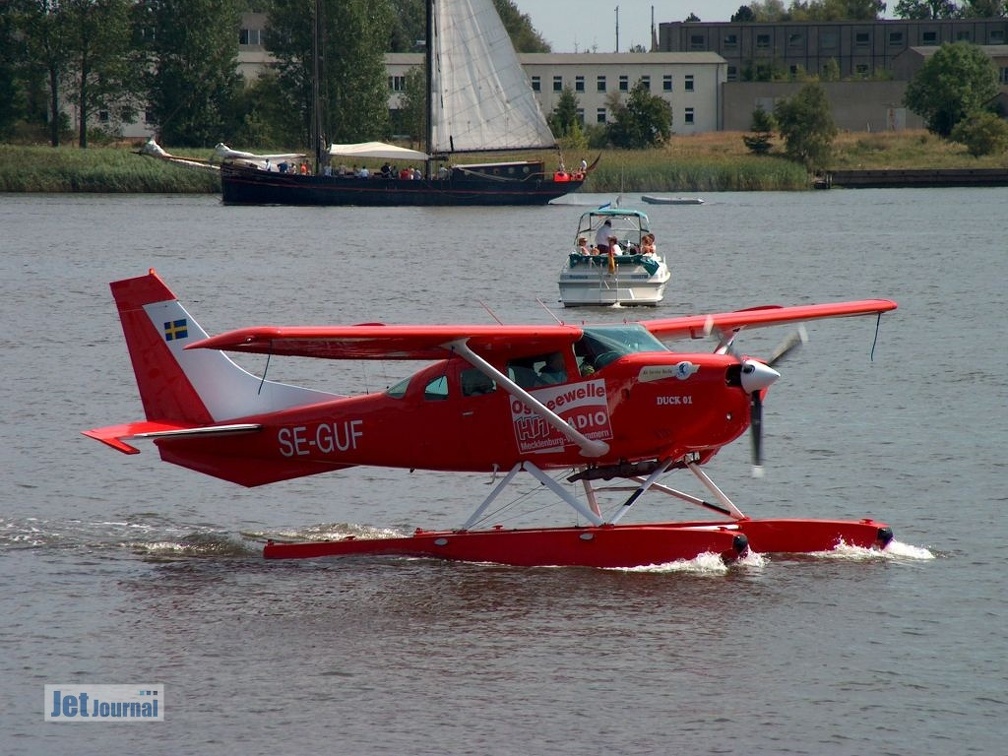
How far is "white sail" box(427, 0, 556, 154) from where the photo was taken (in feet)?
208

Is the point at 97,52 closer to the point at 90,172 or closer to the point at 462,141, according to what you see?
the point at 90,172

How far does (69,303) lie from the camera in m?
33.6

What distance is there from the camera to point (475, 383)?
1249 cm

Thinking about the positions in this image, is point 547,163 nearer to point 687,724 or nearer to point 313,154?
point 313,154

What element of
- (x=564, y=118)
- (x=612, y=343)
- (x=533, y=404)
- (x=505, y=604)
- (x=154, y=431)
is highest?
(x=564, y=118)

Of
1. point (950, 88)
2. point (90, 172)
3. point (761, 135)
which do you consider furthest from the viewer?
point (950, 88)

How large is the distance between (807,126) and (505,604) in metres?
75.3

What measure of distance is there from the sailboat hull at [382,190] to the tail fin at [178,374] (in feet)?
184

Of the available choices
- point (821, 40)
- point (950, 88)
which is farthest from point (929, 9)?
point (950, 88)

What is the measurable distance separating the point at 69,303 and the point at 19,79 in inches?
2306

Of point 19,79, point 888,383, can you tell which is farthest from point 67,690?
point 19,79

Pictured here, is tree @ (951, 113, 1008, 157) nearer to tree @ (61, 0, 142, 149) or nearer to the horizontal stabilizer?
tree @ (61, 0, 142, 149)

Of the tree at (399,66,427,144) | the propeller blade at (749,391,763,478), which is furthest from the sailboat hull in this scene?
the propeller blade at (749,391,763,478)

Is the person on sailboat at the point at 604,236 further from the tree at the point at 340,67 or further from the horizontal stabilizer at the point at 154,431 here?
the tree at the point at 340,67
